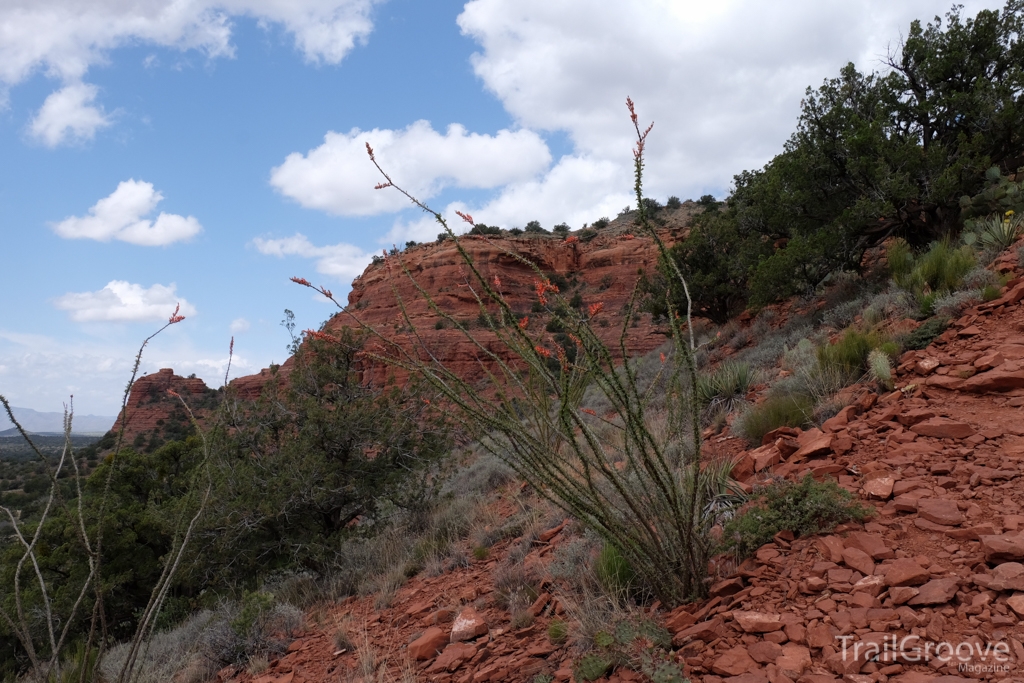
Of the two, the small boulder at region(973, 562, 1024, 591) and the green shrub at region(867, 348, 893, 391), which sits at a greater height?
the green shrub at region(867, 348, 893, 391)

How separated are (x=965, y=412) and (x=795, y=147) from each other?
8.58 metres

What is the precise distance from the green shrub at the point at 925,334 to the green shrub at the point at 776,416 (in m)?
1.09

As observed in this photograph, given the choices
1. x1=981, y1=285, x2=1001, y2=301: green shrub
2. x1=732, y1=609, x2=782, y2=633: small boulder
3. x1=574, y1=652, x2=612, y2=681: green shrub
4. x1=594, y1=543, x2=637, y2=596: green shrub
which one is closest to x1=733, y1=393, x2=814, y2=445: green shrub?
x1=981, y1=285, x2=1001, y2=301: green shrub

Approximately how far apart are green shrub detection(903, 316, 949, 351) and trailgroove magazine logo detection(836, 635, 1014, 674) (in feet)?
12.3

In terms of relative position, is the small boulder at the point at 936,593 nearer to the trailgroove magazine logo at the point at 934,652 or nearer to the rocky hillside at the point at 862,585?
the rocky hillside at the point at 862,585

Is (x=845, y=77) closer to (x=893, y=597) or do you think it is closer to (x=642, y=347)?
(x=893, y=597)

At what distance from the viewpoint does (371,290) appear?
4006 cm

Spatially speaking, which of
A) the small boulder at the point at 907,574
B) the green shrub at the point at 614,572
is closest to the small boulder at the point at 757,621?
the small boulder at the point at 907,574

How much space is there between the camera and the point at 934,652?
7.08ft

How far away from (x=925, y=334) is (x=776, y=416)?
1.65 meters

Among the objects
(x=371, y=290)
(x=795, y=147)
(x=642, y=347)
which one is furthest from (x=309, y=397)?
(x=371, y=290)

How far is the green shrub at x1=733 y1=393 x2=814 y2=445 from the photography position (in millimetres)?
4852

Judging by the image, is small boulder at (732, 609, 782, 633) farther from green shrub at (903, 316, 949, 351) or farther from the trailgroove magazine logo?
green shrub at (903, 316, 949, 351)

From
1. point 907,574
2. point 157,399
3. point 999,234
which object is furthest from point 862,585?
point 157,399
